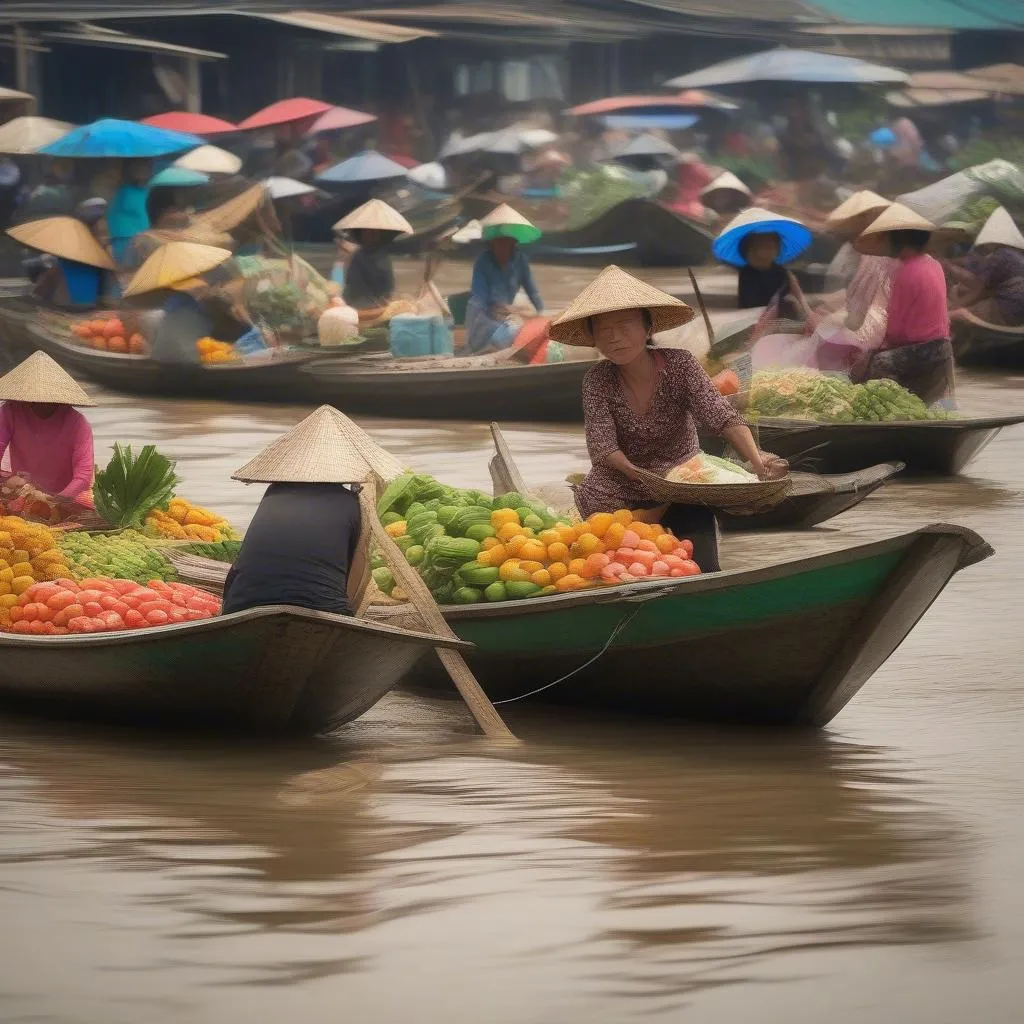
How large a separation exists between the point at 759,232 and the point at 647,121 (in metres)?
15.6

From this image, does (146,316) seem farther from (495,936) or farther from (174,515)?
(495,936)

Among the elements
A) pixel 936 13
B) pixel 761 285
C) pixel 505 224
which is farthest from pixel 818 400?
pixel 936 13

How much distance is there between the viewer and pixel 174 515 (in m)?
6.93

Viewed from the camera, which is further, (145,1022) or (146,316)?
(146,316)

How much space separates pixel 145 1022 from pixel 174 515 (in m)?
3.68

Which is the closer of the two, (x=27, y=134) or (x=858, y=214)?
(x=858, y=214)

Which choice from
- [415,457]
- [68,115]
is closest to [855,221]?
[415,457]

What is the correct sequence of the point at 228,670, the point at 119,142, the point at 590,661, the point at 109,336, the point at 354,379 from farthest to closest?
1. the point at 119,142
2. the point at 109,336
3. the point at 354,379
4. the point at 590,661
5. the point at 228,670

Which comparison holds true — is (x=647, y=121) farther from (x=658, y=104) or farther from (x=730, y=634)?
(x=730, y=634)

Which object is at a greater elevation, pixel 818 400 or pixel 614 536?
pixel 614 536

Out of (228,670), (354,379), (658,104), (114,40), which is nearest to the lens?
(228,670)

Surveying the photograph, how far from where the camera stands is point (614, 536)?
550cm

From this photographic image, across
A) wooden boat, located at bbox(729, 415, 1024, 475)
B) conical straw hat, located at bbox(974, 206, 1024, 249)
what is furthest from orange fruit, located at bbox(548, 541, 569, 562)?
conical straw hat, located at bbox(974, 206, 1024, 249)

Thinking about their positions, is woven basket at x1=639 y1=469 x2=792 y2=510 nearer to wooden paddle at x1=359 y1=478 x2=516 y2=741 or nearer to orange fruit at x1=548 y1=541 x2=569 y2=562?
orange fruit at x1=548 y1=541 x2=569 y2=562
